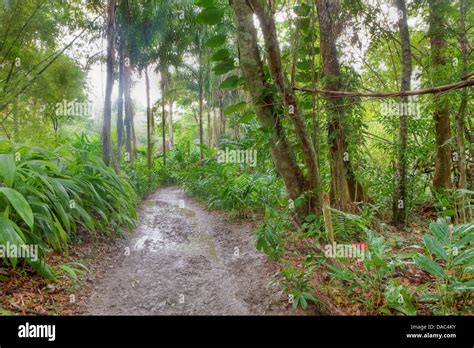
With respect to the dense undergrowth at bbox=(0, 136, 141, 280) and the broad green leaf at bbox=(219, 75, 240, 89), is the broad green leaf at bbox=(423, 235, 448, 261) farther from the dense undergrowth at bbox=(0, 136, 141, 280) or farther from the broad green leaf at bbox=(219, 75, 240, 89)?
the dense undergrowth at bbox=(0, 136, 141, 280)

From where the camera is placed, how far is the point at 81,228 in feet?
11.3

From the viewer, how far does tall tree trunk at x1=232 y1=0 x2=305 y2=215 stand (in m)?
2.77

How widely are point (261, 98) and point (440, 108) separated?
2.05 meters

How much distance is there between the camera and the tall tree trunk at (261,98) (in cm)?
277

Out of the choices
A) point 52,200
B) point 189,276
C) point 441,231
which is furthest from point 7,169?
point 441,231

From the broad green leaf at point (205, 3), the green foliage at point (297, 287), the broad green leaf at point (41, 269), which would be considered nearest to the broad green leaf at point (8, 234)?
the broad green leaf at point (41, 269)

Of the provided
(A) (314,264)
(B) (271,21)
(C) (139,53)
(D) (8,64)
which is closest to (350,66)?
(B) (271,21)

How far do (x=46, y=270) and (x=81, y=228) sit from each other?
45.3 inches

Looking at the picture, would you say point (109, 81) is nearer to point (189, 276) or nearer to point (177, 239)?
point (177, 239)

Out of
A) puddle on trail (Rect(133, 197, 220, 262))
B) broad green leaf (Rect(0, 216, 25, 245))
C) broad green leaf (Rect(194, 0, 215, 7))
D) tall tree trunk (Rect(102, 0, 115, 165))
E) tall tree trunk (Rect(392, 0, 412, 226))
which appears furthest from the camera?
tall tree trunk (Rect(102, 0, 115, 165))

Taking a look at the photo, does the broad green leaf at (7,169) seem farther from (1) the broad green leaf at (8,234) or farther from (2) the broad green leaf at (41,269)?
(2) the broad green leaf at (41,269)

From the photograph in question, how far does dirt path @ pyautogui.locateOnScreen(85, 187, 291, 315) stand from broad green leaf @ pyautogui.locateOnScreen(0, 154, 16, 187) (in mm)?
1066

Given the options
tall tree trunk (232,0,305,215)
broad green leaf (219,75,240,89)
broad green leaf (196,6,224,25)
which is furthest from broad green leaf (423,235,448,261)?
broad green leaf (196,6,224,25)

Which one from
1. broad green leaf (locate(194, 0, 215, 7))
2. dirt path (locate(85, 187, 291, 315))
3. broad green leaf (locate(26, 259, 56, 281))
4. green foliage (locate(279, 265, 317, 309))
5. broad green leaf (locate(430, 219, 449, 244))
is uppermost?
broad green leaf (locate(194, 0, 215, 7))
